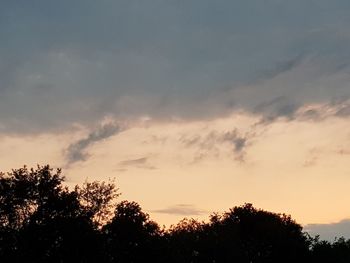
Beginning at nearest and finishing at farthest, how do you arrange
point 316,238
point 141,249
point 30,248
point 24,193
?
point 30,248 → point 24,193 → point 141,249 → point 316,238

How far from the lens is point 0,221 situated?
7325cm

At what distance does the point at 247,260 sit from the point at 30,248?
57.8 meters

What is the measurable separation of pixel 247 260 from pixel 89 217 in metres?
50.2

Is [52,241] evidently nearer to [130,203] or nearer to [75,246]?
[75,246]

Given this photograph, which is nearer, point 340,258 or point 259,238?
point 259,238

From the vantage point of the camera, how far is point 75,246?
2835 inches

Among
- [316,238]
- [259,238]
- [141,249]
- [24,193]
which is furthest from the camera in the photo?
[316,238]

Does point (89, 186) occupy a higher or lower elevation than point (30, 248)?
higher

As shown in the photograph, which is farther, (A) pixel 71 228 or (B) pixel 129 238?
(B) pixel 129 238

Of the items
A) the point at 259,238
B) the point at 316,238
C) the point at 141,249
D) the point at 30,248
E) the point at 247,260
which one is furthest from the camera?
the point at 316,238

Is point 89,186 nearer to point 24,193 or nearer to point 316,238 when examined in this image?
point 24,193

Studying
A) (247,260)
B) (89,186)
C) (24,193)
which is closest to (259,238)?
(247,260)

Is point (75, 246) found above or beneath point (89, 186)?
beneath

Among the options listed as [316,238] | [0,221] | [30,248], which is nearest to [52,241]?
[30,248]
